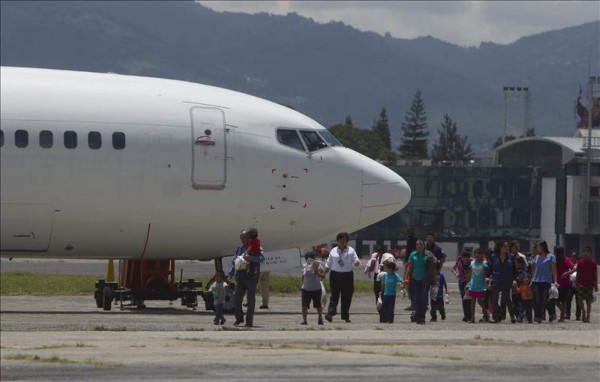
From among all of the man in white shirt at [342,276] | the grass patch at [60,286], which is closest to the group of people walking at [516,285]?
the man in white shirt at [342,276]

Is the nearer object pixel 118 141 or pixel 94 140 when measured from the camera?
pixel 94 140

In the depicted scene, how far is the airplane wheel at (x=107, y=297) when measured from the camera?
30859mm

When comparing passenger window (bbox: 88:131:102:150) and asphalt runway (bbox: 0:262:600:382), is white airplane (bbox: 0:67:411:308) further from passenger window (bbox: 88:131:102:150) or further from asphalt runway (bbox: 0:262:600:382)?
asphalt runway (bbox: 0:262:600:382)

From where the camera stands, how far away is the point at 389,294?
28.9 metres

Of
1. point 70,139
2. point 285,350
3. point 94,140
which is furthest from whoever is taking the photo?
point 94,140

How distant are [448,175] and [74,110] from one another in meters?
72.0

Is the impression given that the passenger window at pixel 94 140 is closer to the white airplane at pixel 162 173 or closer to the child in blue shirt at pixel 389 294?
the white airplane at pixel 162 173

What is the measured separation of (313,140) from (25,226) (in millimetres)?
6624

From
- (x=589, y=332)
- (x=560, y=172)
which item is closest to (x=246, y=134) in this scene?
(x=589, y=332)

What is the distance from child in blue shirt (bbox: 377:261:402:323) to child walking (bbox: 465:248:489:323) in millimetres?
2027

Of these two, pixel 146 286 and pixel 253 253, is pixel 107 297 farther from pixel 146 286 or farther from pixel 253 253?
pixel 253 253

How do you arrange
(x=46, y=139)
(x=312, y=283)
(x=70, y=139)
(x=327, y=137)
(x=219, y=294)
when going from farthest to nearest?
1. (x=327, y=137)
2. (x=70, y=139)
3. (x=46, y=139)
4. (x=312, y=283)
5. (x=219, y=294)

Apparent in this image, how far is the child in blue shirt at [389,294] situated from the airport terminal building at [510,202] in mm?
66935

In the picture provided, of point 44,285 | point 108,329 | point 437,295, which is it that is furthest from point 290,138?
point 44,285
